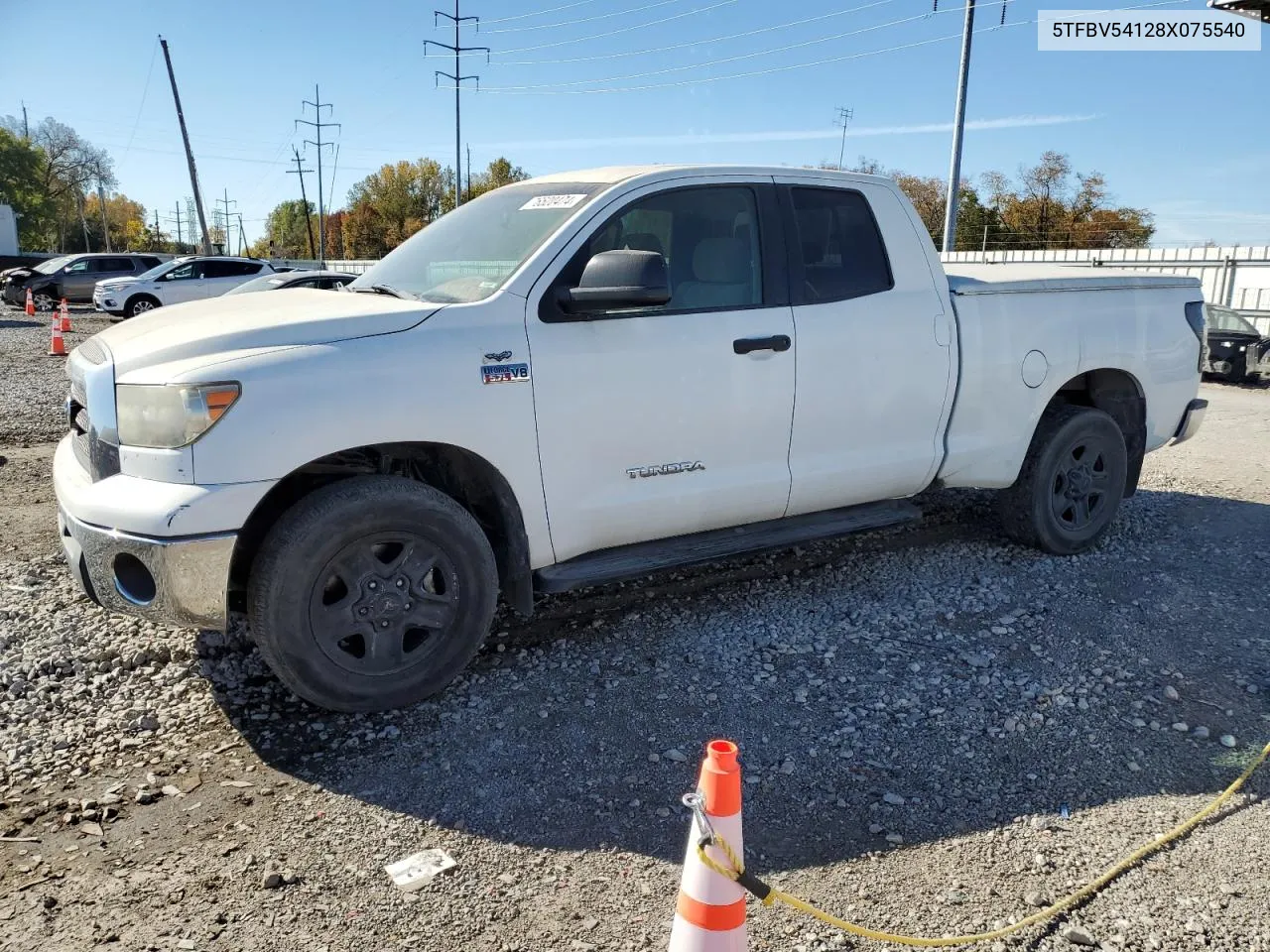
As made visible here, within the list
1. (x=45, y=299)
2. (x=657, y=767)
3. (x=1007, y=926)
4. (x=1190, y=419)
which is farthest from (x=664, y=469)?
(x=45, y=299)

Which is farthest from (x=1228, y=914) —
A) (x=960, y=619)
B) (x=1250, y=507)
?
Answer: (x=1250, y=507)

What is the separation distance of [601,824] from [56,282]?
29713 mm

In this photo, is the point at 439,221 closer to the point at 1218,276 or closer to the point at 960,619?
the point at 960,619

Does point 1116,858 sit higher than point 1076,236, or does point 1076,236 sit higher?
point 1076,236

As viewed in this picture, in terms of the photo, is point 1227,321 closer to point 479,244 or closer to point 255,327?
point 479,244

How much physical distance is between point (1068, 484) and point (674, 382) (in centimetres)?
283

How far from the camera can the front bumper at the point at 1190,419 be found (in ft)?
19.3

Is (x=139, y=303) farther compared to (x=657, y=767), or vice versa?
(x=139, y=303)

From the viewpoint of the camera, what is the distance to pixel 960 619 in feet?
15.2

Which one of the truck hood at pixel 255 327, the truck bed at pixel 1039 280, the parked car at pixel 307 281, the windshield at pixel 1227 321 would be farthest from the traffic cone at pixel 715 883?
the windshield at pixel 1227 321

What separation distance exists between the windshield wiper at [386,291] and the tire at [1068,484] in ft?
11.4

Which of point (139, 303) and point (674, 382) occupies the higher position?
point (674, 382)

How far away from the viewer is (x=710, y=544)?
4.28m

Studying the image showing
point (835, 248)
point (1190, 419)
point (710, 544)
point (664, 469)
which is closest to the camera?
point (664, 469)
